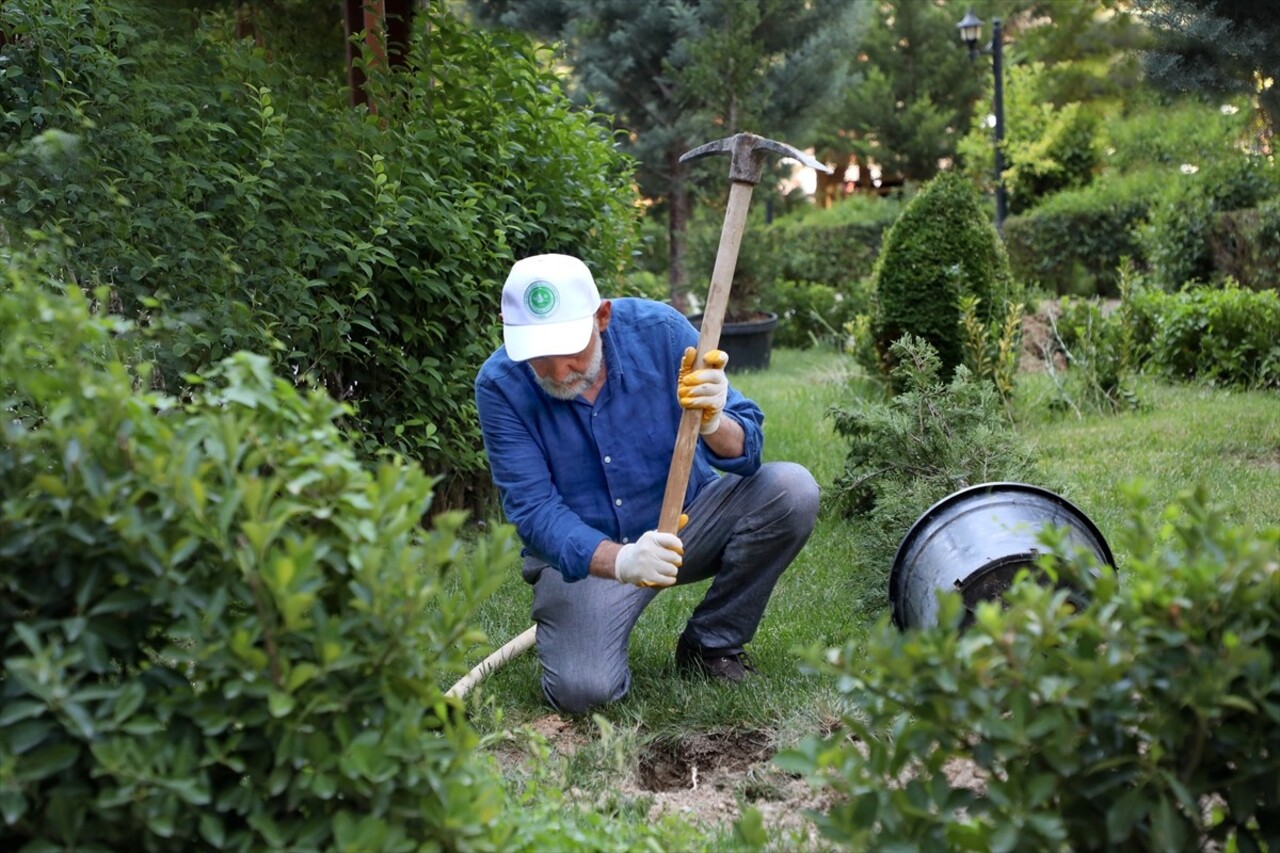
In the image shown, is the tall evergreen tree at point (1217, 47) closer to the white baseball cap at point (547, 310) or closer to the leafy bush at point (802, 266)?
the white baseball cap at point (547, 310)

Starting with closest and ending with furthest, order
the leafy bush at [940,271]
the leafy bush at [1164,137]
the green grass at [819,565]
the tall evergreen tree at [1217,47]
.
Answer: the green grass at [819,565]
the tall evergreen tree at [1217,47]
the leafy bush at [940,271]
the leafy bush at [1164,137]

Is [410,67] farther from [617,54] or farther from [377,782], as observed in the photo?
[617,54]

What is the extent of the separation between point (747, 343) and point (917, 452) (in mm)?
6668

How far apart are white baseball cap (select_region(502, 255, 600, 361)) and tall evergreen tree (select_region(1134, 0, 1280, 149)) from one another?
3.58 meters

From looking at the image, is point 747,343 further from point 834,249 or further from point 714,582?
point 714,582

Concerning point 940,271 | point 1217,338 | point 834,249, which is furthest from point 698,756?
point 834,249

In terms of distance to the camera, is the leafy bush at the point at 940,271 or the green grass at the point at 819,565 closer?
the green grass at the point at 819,565

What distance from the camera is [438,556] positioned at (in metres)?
1.73

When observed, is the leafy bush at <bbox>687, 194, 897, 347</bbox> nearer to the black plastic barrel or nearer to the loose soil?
Answer: the black plastic barrel

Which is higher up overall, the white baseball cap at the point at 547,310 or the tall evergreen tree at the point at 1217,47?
the tall evergreen tree at the point at 1217,47

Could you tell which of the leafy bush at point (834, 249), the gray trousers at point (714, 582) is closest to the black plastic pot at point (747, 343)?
the leafy bush at point (834, 249)

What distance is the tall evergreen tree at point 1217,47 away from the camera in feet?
16.8

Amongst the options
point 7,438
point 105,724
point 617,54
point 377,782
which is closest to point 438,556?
point 377,782

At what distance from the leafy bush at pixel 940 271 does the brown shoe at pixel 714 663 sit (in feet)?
11.5
